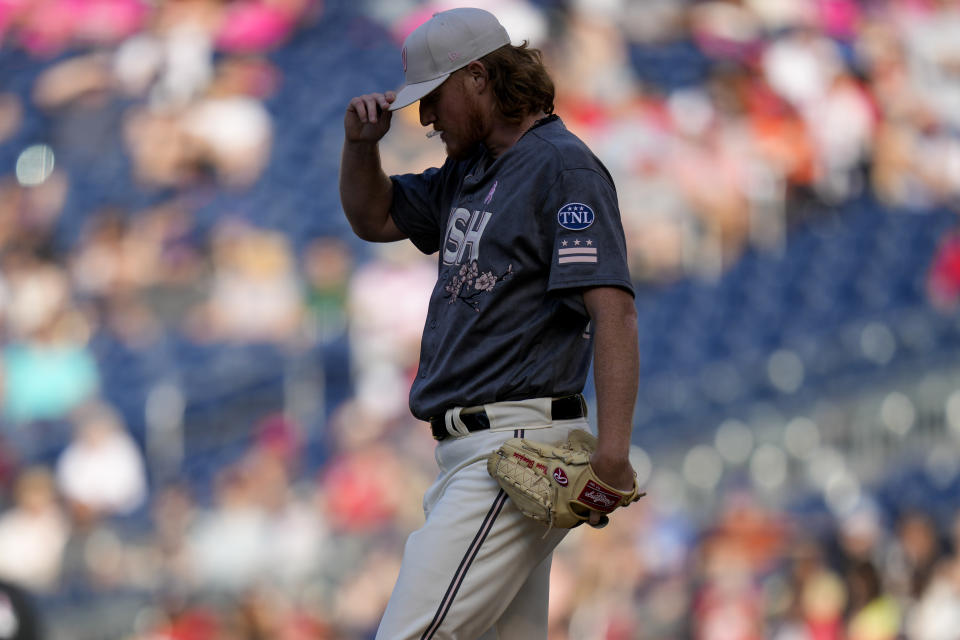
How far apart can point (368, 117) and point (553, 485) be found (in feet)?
2.18

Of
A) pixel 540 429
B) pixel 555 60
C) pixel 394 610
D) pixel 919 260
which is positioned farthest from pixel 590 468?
pixel 919 260

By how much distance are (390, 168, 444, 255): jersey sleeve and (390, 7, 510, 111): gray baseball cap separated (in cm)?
25

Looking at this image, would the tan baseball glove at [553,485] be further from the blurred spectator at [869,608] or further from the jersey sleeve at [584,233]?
the blurred spectator at [869,608]

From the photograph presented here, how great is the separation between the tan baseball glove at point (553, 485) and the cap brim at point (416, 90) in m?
0.52

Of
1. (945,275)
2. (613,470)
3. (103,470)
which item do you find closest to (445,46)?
(613,470)

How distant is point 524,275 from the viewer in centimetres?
186

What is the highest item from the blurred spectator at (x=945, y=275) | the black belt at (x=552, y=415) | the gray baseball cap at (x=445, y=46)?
the gray baseball cap at (x=445, y=46)

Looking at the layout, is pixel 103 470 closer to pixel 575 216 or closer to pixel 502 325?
pixel 502 325

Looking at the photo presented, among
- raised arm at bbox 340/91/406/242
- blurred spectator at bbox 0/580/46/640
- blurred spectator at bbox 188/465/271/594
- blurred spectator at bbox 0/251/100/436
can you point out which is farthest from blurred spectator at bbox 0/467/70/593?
raised arm at bbox 340/91/406/242

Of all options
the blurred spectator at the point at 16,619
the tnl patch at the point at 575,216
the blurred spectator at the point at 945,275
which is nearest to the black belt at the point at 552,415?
the tnl patch at the point at 575,216

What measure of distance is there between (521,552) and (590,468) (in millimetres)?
191

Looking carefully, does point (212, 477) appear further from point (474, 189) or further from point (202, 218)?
point (474, 189)

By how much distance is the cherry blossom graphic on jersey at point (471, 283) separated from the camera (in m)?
1.86

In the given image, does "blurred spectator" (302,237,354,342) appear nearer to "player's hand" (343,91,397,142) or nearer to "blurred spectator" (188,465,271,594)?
"blurred spectator" (188,465,271,594)
